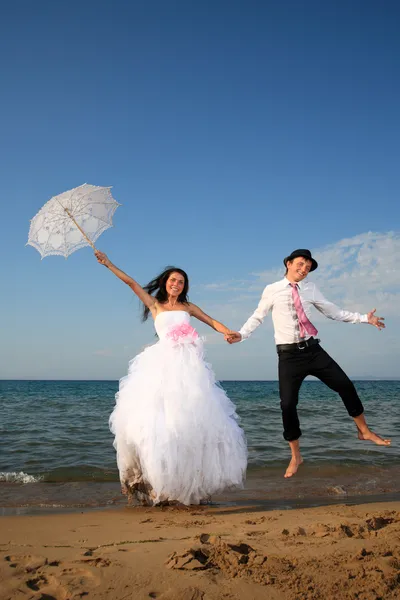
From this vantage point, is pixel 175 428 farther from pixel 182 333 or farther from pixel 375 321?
pixel 375 321

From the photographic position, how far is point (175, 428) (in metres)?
5.39

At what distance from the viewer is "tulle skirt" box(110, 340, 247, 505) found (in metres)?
5.35

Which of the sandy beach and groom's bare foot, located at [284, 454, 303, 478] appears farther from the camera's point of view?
groom's bare foot, located at [284, 454, 303, 478]

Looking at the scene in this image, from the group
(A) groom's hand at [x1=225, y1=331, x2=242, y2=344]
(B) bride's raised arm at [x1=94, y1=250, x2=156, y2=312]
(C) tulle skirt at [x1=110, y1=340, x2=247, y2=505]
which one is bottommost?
(C) tulle skirt at [x1=110, y1=340, x2=247, y2=505]

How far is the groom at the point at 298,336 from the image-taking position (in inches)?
235

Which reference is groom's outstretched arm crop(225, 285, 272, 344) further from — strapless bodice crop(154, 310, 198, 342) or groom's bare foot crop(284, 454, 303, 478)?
groom's bare foot crop(284, 454, 303, 478)

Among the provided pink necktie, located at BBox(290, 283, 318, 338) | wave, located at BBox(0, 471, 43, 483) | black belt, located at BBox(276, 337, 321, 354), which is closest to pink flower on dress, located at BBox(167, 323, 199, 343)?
black belt, located at BBox(276, 337, 321, 354)

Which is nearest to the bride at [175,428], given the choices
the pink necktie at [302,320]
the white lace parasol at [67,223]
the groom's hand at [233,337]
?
the groom's hand at [233,337]

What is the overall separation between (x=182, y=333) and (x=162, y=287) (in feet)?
2.64

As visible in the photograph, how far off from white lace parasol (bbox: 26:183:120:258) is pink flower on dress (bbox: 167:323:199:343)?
1.81 m

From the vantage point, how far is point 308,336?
5.96 m

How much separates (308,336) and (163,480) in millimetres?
2422

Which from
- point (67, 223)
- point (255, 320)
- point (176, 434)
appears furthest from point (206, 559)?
point (67, 223)

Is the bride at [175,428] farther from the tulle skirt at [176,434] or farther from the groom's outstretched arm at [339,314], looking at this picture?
the groom's outstretched arm at [339,314]
